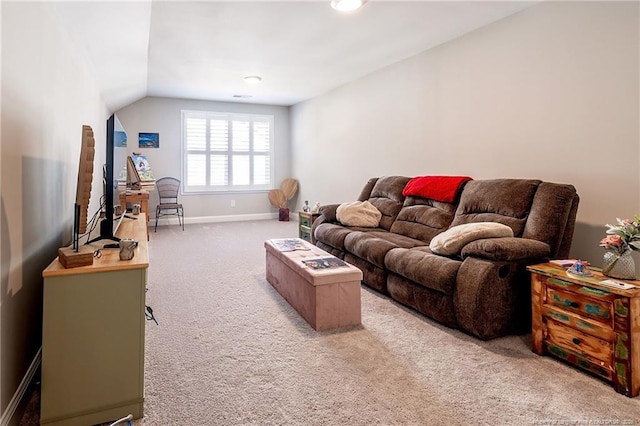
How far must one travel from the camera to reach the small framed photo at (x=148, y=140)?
21.8ft

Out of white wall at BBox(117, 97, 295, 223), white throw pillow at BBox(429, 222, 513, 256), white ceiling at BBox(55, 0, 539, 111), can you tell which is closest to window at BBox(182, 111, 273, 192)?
white wall at BBox(117, 97, 295, 223)

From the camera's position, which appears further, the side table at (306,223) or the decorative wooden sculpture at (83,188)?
the side table at (306,223)

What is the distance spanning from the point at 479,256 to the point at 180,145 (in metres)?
6.12

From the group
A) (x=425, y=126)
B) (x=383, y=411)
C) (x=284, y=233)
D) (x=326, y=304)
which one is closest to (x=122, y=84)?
(x=284, y=233)

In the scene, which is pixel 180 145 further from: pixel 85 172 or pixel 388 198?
pixel 85 172

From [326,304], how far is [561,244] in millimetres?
1626

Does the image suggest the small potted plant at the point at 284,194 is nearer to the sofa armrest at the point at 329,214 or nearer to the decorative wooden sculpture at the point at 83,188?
the sofa armrest at the point at 329,214

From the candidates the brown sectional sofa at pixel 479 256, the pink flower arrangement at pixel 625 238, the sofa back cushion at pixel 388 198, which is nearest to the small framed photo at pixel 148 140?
the sofa back cushion at pixel 388 198

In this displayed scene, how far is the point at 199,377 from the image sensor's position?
6.16 feet

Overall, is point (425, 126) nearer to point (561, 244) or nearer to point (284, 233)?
point (561, 244)

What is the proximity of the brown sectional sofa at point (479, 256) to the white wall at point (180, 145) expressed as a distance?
4511 mm

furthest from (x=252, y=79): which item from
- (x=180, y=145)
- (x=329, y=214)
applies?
(x=329, y=214)

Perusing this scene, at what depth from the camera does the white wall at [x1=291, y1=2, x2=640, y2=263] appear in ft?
8.16

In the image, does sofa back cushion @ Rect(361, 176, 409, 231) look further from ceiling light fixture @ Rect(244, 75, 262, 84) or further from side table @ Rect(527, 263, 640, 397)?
ceiling light fixture @ Rect(244, 75, 262, 84)
